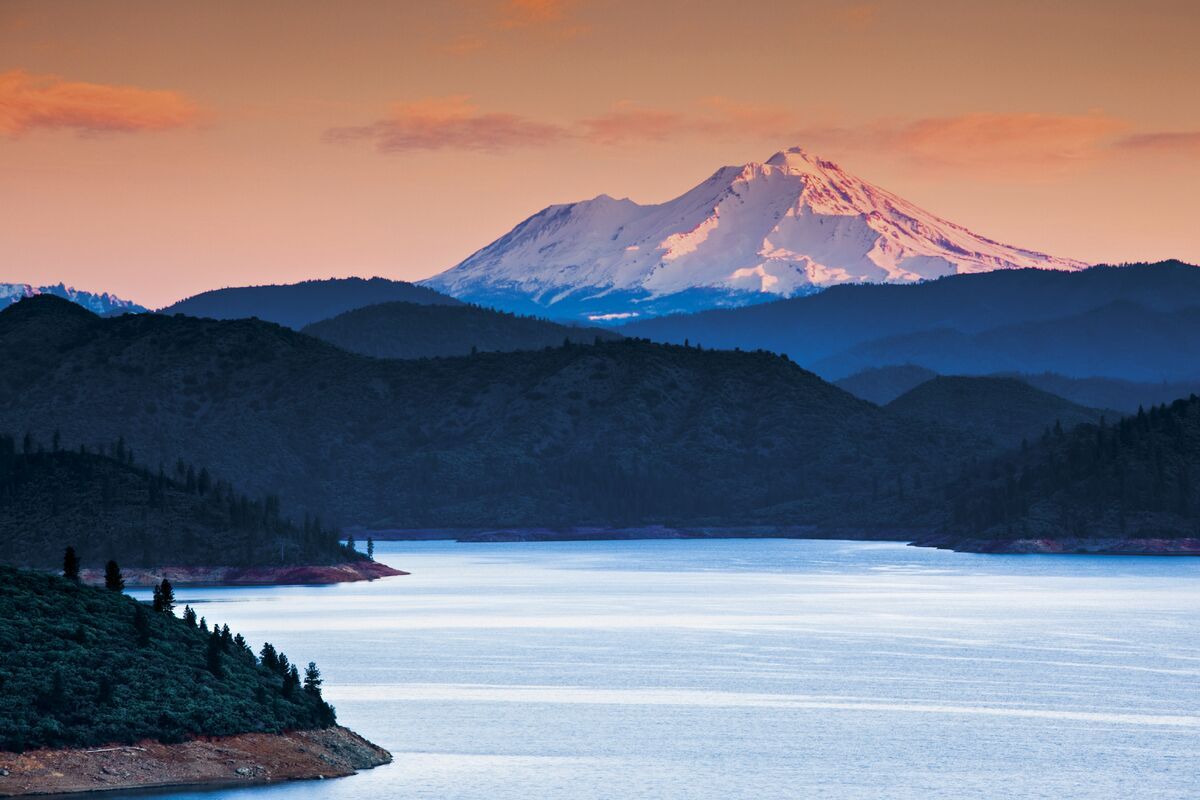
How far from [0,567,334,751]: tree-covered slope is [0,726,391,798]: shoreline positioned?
17.1 inches

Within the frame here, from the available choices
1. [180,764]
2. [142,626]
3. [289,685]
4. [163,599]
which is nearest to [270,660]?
[289,685]

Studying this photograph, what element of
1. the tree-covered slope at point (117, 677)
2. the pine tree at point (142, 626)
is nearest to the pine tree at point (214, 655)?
the tree-covered slope at point (117, 677)

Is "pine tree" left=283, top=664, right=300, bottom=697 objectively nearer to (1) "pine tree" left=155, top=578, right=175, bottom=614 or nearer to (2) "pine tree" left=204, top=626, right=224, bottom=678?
(2) "pine tree" left=204, top=626, right=224, bottom=678

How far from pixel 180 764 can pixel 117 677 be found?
15.6 feet

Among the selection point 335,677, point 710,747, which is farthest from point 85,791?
point 335,677

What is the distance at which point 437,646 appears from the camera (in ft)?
458

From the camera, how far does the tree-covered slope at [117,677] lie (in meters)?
69.4

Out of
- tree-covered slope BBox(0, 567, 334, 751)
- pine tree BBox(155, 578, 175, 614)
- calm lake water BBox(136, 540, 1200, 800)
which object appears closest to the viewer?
tree-covered slope BBox(0, 567, 334, 751)

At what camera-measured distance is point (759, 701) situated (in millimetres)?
104500

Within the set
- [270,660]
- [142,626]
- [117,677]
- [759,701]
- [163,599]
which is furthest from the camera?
[759,701]

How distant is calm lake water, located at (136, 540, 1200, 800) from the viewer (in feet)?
255

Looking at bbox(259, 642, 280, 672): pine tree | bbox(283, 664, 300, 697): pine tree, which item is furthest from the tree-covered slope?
bbox(259, 642, 280, 672): pine tree

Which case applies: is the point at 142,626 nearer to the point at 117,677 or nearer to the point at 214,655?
the point at 214,655

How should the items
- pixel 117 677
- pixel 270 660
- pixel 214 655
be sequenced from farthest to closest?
pixel 270 660 → pixel 214 655 → pixel 117 677
